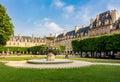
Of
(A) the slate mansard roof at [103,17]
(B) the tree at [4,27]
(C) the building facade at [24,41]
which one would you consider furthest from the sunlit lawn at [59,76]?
(C) the building facade at [24,41]

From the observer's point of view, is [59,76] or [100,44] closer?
[59,76]

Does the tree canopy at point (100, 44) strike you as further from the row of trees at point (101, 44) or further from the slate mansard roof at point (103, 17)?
the slate mansard roof at point (103, 17)

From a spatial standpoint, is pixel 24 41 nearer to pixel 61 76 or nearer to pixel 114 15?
pixel 114 15

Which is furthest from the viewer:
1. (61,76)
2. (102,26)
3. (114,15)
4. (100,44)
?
(102,26)

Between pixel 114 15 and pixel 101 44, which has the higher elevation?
pixel 114 15

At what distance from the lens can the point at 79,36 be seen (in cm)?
10812

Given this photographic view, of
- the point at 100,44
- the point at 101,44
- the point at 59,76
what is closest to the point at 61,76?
the point at 59,76

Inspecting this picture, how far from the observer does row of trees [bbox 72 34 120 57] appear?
4909cm

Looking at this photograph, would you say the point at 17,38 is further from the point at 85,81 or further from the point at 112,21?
the point at 85,81

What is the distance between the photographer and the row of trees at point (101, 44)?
161 feet

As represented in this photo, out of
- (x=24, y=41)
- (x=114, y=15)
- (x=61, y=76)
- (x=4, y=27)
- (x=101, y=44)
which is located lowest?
(x=61, y=76)

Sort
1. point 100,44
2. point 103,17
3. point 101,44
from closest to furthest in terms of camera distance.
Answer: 1. point 101,44
2. point 100,44
3. point 103,17

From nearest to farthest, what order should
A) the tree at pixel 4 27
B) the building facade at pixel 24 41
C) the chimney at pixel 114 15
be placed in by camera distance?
the tree at pixel 4 27, the chimney at pixel 114 15, the building facade at pixel 24 41

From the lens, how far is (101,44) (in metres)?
53.7
